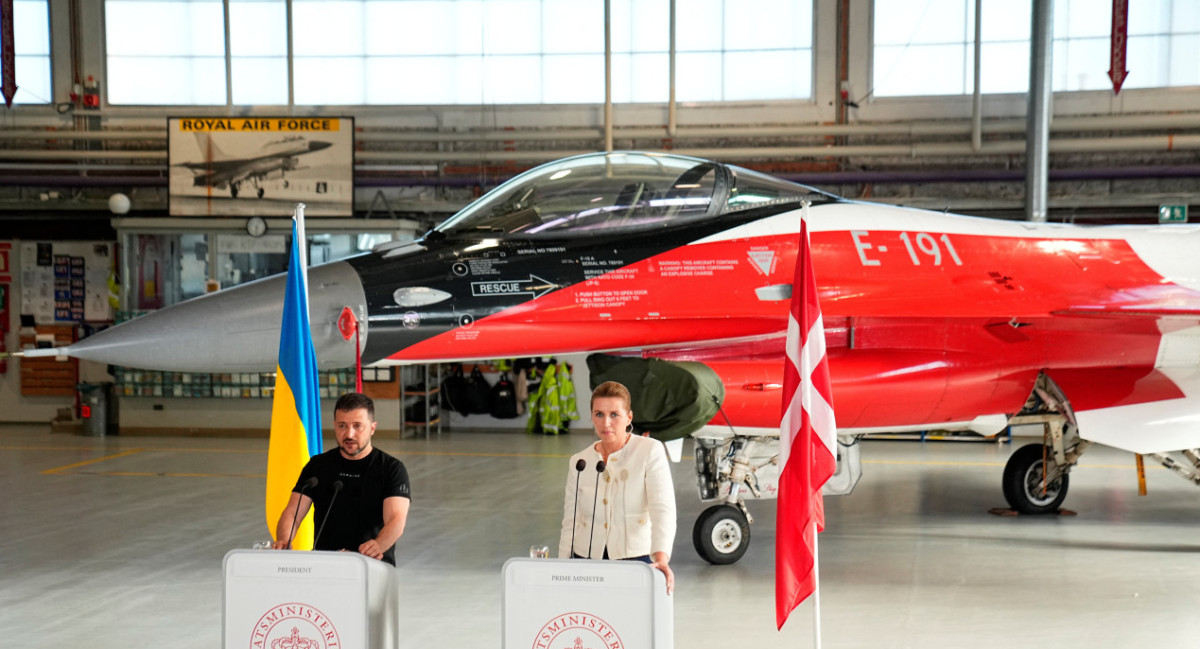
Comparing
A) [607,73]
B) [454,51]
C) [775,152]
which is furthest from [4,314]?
[775,152]

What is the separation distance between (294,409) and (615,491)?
5.42ft

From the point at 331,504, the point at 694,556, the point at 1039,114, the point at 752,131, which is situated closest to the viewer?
the point at 331,504

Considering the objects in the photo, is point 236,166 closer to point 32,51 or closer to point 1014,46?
point 32,51

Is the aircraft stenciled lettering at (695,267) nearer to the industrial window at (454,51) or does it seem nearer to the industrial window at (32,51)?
the industrial window at (454,51)

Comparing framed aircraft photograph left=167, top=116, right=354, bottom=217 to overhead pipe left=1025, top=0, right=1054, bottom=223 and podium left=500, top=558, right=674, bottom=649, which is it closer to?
overhead pipe left=1025, top=0, right=1054, bottom=223

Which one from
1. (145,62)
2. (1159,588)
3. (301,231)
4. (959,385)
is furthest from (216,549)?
(145,62)

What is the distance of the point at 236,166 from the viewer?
13117mm

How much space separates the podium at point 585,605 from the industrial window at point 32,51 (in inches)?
552

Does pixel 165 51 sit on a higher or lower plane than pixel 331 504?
higher

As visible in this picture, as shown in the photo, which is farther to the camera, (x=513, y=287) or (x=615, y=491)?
(x=513, y=287)

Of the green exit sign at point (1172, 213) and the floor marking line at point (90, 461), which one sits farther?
the green exit sign at point (1172, 213)

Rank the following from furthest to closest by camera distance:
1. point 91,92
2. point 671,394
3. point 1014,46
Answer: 1. point 91,92
2. point 1014,46
3. point 671,394

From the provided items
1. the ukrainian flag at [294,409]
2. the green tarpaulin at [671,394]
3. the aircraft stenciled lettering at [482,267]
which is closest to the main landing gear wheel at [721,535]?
the green tarpaulin at [671,394]

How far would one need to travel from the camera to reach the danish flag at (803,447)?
425 cm
